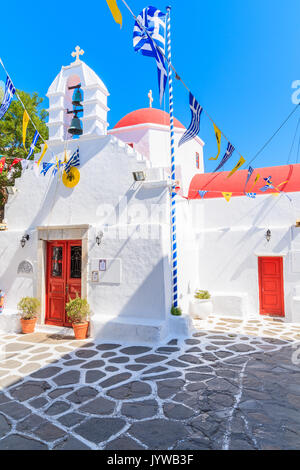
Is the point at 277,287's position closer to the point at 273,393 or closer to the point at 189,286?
the point at 189,286

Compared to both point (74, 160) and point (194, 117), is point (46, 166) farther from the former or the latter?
point (194, 117)

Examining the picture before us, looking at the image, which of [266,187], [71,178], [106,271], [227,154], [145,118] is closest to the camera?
[227,154]

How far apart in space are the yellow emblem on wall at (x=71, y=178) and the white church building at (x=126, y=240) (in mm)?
163

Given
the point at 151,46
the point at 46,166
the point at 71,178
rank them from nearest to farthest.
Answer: the point at 151,46 → the point at 46,166 → the point at 71,178

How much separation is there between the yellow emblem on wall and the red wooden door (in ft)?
21.2

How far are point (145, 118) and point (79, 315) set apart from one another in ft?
30.5

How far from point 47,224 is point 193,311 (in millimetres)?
5080

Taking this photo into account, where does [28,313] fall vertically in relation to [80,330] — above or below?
above

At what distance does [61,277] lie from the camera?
7.58 m

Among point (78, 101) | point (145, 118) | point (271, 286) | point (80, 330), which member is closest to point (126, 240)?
point (80, 330)

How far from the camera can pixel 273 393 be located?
3922mm

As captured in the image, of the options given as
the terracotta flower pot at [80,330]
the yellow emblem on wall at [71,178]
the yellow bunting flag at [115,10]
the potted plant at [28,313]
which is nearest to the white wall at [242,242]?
the terracotta flower pot at [80,330]

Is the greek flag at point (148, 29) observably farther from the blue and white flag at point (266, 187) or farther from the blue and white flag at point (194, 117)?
the blue and white flag at point (266, 187)

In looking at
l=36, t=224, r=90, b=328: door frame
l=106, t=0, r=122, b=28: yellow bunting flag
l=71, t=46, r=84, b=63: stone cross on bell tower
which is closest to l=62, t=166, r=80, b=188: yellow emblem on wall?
l=36, t=224, r=90, b=328: door frame
